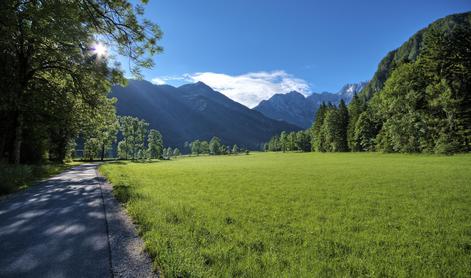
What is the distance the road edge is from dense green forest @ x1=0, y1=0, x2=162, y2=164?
809 centimetres

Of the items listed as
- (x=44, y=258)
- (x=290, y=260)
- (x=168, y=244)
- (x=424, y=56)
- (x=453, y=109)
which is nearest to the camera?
(x=44, y=258)

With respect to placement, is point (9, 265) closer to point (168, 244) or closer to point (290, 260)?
point (168, 244)

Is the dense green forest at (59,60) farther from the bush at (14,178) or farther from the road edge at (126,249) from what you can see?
the road edge at (126,249)

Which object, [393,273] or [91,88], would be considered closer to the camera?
[393,273]

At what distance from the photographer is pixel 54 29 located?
10297 mm

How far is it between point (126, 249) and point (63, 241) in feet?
5.85

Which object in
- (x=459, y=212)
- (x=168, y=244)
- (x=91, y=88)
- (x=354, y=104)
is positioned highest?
(x=354, y=104)

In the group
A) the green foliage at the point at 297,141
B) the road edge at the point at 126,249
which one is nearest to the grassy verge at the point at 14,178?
the road edge at the point at 126,249

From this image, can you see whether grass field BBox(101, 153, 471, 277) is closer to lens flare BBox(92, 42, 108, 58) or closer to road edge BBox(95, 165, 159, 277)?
road edge BBox(95, 165, 159, 277)

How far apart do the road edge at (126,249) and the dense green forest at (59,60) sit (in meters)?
8.09

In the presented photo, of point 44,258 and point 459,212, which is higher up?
point 44,258

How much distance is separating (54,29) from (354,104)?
305 feet

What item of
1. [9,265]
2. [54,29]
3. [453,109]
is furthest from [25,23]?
[453,109]

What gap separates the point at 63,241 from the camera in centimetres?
577
